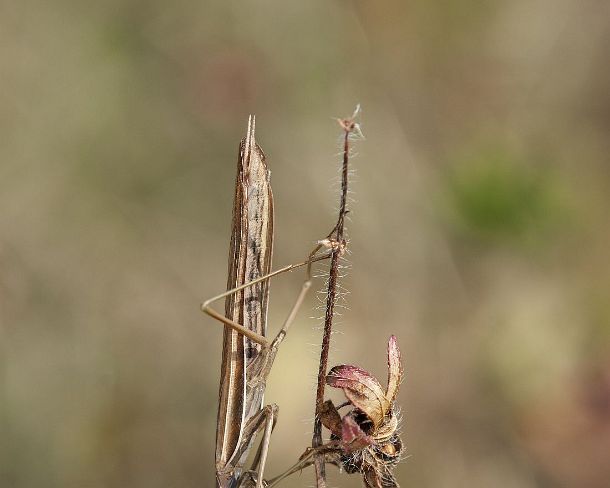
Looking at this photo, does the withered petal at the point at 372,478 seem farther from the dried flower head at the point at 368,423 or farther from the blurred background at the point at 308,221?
the blurred background at the point at 308,221

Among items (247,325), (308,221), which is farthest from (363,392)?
(308,221)

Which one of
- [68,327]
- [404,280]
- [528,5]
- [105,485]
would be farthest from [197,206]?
[528,5]

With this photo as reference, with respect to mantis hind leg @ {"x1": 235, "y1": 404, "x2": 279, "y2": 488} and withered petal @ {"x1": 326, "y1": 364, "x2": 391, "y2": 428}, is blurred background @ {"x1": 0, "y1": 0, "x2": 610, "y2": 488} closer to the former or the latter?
mantis hind leg @ {"x1": 235, "y1": 404, "x2": 279, "y2": 488}

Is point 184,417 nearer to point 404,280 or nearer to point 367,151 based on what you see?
point 404,280

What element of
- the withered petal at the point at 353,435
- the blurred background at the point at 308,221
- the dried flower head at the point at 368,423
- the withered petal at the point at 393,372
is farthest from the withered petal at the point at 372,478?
the blurred background at the point at 308,221

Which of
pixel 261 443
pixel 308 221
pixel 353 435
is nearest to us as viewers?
pixel 353 435

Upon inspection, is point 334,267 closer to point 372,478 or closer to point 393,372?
point 393,372

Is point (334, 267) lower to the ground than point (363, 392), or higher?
higher
